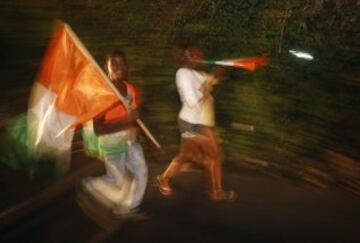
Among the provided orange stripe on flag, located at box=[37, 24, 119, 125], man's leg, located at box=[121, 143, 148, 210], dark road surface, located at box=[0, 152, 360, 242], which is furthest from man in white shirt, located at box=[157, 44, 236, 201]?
orange stripe on flag, located at box=[37, 24, 119, 125]

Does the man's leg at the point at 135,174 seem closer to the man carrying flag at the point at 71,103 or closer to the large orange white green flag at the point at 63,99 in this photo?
the man carrying flag at the point at 71,103

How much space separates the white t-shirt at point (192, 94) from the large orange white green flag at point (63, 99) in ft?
3.20

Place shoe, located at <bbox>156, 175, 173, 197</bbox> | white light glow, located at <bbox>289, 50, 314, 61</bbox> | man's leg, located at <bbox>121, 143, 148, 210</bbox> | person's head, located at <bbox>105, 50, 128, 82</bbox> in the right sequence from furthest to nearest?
white light glow, located at <bbox>289, 50, 314, 61</bbox> < shoe, located at <bbox>156, 175, 173, 197</bbox> < man's leg, located at <bbox>121, 143, 148, 210</bbox> < person's head, located at <bbox>105, 50, 128, 82</bbox>

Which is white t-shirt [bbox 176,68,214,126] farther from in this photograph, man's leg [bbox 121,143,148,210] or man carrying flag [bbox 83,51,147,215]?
man's leg [bbox 121,143,148,210]

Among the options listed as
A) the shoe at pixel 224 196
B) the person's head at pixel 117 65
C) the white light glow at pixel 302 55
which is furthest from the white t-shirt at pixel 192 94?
the white light glow at pixel 302 55

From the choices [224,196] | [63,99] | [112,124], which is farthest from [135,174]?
[224,196]

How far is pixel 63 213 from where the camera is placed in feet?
23.9

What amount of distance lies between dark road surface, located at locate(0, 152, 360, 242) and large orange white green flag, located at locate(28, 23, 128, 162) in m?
0.80

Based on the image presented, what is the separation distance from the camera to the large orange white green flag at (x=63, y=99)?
6.43 meters

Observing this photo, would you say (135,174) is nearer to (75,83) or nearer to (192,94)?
(192,94)

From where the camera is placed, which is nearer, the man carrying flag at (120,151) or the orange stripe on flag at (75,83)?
the orange stripe on flag at (75,83)

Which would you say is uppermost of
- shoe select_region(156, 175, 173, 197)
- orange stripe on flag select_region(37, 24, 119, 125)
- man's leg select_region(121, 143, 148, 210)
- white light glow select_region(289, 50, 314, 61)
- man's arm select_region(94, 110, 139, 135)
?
orange stripe on flag select_region(37, 24, 119, 125)

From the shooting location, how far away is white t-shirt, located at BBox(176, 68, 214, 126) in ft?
23.9

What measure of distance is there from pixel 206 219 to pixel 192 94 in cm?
127
